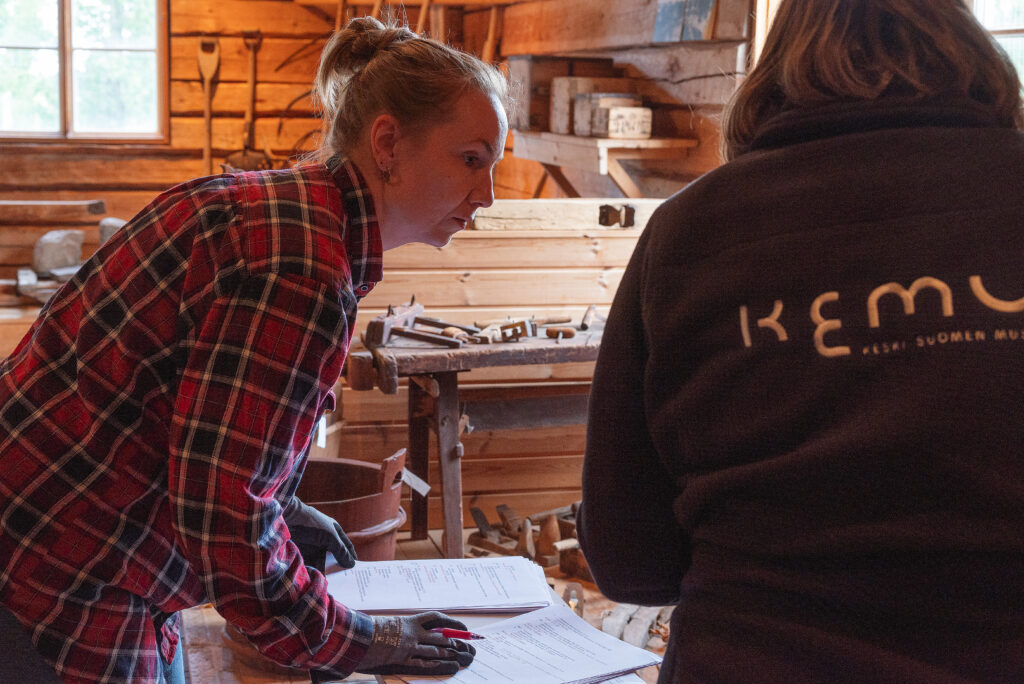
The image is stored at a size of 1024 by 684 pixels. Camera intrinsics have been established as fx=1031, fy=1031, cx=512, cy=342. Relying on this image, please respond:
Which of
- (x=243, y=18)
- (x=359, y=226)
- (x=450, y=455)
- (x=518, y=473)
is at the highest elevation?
(x=243, y=18)

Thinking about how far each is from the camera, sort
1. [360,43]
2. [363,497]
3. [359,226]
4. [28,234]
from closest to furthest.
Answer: [359,226]
[360,43]
[363,497]
[28,234]

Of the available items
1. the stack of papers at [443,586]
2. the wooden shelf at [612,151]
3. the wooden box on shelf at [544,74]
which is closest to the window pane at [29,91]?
the wooden box on shelf at [544,74]

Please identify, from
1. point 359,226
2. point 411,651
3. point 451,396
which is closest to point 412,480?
point 451,396

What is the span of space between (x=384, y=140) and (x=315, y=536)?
2.15ft

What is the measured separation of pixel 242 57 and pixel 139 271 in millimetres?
7292

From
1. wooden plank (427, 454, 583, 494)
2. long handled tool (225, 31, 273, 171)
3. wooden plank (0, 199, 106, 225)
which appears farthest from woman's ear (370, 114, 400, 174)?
long handled tool (225, 31, 273, 171)

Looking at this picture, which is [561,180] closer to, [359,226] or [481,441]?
[481,441]

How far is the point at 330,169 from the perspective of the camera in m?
1.32

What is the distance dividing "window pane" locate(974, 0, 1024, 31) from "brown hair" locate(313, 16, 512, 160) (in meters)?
2.25

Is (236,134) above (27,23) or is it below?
below

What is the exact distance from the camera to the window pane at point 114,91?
25.6 feet

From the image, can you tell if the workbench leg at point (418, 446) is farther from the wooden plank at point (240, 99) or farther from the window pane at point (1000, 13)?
the wooden plank at point (240, 99)

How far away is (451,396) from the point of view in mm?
3471

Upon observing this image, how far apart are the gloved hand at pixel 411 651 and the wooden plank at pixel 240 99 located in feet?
23.2
